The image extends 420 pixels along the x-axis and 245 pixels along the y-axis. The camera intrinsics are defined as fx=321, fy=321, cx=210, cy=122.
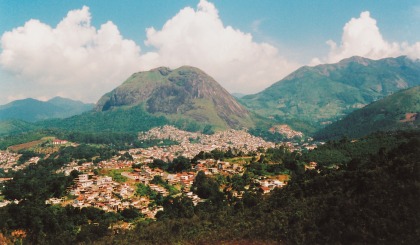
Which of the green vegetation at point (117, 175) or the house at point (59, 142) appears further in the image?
the house at point (59, 142)

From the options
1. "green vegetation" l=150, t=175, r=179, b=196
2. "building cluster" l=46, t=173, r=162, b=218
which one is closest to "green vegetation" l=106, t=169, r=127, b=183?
"building cluster" l=46, t=173, r=162, b=218

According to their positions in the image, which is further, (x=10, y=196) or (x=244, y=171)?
(x=244, y=171)

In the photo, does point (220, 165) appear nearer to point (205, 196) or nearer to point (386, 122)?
point (205, 196)

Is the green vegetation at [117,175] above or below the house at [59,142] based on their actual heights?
below

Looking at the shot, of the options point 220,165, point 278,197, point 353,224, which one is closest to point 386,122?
point 220,165

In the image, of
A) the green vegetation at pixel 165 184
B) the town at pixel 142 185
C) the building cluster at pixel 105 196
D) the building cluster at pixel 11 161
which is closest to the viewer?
the building cluster at pixel 105 196

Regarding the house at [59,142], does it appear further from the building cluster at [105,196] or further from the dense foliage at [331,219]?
the dense foliage at [331,219]

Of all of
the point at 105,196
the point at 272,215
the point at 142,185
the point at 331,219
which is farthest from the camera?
the point at 142,185

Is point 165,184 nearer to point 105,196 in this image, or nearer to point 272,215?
point 105,196

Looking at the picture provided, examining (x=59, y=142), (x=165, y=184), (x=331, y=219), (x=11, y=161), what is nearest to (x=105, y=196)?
(x=165, y=184)

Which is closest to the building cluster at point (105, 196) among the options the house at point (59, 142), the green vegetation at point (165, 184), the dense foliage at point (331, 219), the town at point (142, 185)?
the town at point (142, 185)

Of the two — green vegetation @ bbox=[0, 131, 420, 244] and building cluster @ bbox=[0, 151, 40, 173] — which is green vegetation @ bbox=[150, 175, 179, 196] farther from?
building cluster @ bbox=[0, 151, 40, 173]
